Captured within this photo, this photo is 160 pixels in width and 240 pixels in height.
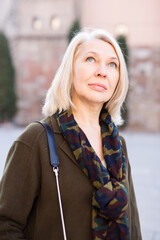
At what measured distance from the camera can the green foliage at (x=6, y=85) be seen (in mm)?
15141

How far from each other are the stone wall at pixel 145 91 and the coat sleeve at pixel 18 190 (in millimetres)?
13882

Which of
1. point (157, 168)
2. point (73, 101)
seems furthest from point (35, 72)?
point (73, 101)

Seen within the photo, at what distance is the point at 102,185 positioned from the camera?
149 centimetres

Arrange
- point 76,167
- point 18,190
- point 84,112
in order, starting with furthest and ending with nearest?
point 84,112 → point 76,167 → point 18,190

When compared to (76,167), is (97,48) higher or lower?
higher

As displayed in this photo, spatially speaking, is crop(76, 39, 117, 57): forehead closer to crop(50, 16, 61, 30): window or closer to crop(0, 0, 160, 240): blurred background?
crop(0, 0, 160, 240): blurred background

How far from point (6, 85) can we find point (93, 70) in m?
14.2

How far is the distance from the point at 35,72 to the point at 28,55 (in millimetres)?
963

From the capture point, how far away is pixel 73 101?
1.74 m

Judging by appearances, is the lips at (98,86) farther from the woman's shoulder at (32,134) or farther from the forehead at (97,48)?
the woman's shoulder at (32,134)

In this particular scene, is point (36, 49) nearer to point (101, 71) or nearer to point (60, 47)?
point (60, 47)

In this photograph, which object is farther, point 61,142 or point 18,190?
point 61,142

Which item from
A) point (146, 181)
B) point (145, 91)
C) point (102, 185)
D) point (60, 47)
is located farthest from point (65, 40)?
point (102, 185)

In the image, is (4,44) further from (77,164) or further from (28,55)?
(77,164)
